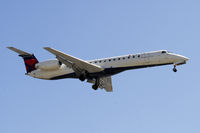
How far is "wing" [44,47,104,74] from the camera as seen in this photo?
1237 inches

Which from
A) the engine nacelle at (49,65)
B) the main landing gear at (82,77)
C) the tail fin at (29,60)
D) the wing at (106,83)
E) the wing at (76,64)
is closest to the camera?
the wing at (76,64)

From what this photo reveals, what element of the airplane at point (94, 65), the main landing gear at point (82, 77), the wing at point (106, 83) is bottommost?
the wing at point (106, 83)

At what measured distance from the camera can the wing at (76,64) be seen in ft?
103

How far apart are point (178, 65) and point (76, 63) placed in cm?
843

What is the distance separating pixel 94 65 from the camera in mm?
32250

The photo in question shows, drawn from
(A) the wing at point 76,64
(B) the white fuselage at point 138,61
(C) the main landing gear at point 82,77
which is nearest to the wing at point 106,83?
(C) the main landing gear at point 82,77

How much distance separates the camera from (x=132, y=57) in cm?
3209

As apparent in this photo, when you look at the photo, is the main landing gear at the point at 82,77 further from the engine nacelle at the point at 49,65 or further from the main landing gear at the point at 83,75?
the engine nacelle at the point at 49,65

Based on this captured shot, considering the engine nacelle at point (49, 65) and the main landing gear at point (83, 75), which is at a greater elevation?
the engine nacelle at point (49, 65)

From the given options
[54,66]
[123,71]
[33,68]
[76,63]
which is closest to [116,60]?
[123,71]

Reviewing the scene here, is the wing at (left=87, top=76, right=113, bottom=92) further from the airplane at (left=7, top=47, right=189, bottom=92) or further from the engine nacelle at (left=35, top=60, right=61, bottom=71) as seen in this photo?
the engine nacelle at (left=35, top=60, right=61, bottom=71)

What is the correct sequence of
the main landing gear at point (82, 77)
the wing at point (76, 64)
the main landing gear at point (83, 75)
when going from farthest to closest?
the main landing gear at point (82, 77)
the main landing gear at point (83, 75)
the wing at point (76, 64)

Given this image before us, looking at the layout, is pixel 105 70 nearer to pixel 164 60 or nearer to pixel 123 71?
pixel 123 71

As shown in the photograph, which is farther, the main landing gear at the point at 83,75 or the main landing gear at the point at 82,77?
the main landing gear at the point at 82,77
